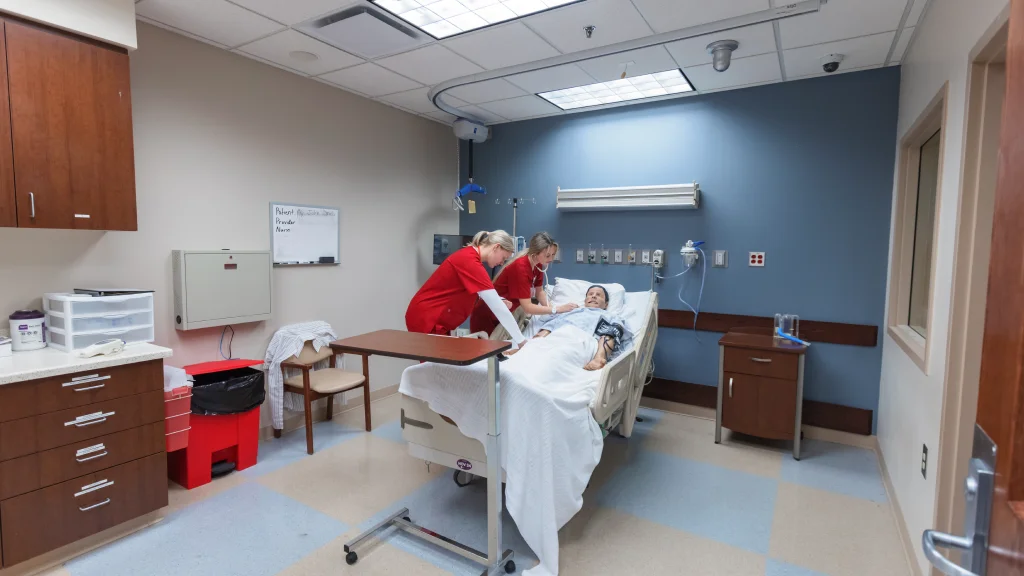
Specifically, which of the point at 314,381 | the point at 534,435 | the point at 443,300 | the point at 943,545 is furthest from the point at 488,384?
the point at 314,381

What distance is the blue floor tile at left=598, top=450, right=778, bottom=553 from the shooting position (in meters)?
2.38

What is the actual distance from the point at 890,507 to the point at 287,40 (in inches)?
167

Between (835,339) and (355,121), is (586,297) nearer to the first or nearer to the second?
(835,339)

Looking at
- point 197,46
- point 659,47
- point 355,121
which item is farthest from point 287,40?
point 659,47

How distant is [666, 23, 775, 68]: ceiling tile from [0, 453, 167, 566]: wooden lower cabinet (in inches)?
141

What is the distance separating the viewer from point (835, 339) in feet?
11.2

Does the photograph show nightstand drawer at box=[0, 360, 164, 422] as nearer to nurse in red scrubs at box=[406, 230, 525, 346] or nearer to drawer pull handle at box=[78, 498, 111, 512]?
drawer pull handle at box=[78, 498, 111, 512]

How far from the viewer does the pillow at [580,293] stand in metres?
3.69

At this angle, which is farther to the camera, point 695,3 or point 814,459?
point 814,459

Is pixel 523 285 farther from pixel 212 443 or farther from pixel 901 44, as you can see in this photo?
pixel 901 44

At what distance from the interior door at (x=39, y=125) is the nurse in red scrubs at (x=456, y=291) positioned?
5.47 feet

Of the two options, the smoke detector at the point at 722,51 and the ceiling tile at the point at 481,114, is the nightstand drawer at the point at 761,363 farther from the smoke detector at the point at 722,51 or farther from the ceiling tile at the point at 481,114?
the ceiling tile at the point at 481,114

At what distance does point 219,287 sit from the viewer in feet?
9.96

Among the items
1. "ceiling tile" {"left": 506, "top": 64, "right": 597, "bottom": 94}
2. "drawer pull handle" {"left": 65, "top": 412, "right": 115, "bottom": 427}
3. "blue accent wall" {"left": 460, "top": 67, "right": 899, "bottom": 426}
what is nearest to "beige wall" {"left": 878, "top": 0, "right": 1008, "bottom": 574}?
"blue accent wall" {"left": 460, "top": 67, "right": 899, "bottom": 426}
